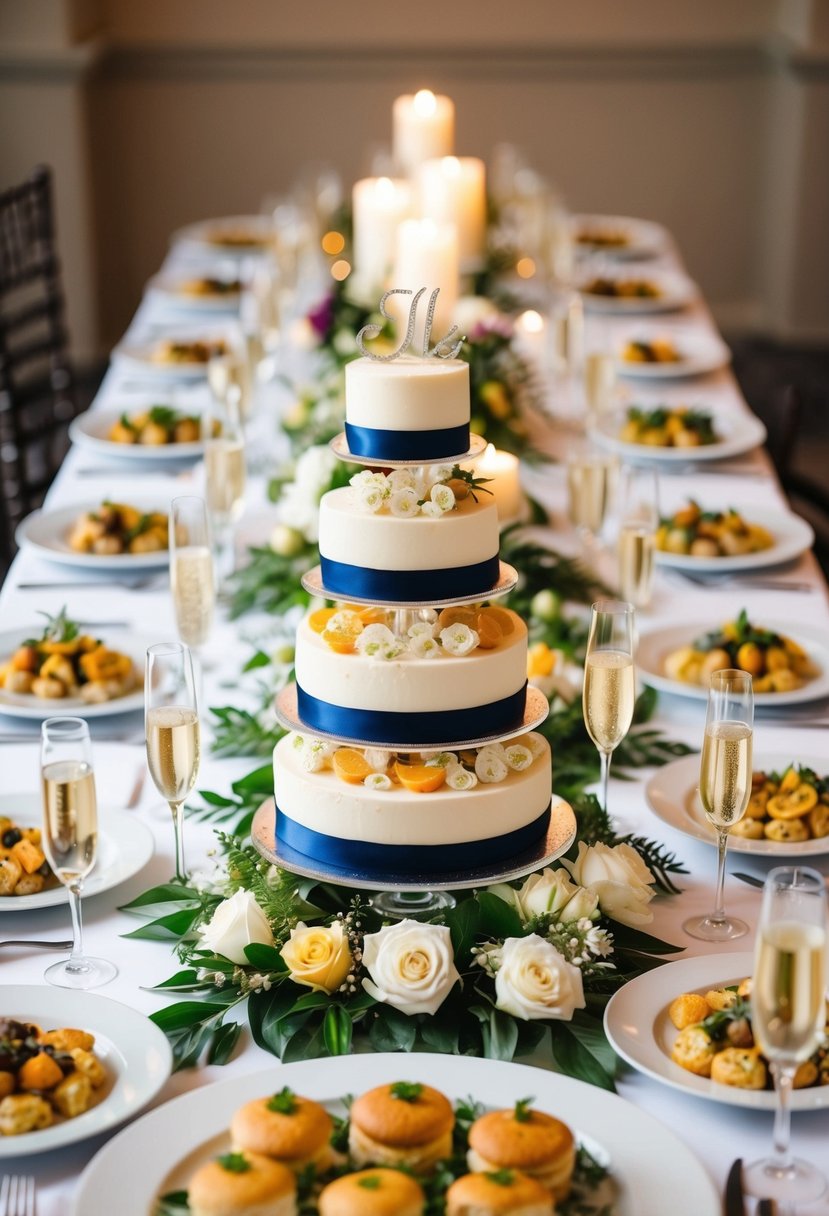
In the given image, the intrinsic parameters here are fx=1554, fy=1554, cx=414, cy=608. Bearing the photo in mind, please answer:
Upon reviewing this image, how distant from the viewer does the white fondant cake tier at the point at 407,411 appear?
163 cm

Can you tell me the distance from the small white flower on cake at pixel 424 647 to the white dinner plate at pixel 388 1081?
41cm

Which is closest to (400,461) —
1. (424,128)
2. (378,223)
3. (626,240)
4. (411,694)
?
(411,694)

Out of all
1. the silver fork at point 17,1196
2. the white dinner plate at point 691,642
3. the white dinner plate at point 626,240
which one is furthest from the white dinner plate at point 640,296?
the silver fork at point 17,1196

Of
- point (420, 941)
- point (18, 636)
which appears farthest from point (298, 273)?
point (420, 941)

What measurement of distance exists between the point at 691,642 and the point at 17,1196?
153 centimetres

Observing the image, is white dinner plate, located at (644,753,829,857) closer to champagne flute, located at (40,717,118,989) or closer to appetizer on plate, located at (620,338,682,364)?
champagne flute, located at (40,717,118,989)

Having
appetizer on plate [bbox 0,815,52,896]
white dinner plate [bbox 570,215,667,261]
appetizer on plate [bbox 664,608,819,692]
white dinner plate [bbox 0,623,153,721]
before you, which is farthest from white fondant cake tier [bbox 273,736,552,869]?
white dinner plate [bbox 570,215,667,261]

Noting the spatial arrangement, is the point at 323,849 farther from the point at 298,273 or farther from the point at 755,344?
the point at 755,344

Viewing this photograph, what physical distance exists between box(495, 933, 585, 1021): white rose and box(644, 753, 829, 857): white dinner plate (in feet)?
1.47

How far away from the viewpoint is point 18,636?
2.55 metres

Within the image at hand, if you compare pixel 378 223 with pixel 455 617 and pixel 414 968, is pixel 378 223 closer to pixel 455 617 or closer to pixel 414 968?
pixel 455 617

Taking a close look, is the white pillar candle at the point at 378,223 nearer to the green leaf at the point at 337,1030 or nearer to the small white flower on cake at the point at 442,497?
the small white flower on cake at the point at 442,497

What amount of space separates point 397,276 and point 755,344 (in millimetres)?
5334

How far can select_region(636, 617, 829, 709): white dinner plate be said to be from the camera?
2.37 metres
